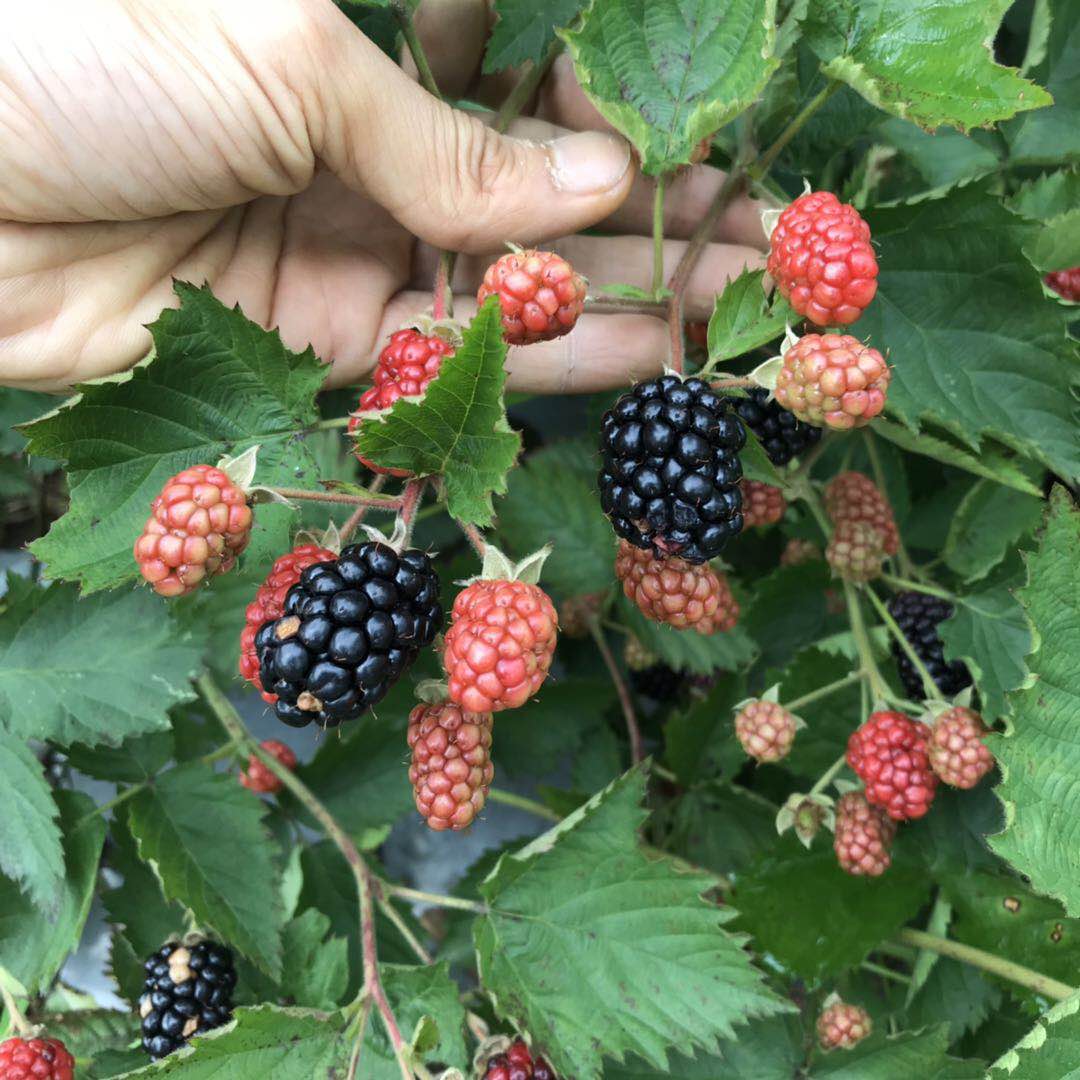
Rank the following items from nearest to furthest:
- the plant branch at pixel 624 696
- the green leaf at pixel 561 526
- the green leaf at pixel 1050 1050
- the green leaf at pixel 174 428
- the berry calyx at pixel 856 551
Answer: the green leaf at pixel 1050 1050, the green leaf at pixel 174 428, the berry calyx at pixel 856 551, the green leaf at pixel 561 526, the plant branch at pixel 624 696

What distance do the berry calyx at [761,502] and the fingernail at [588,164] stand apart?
18.7 inches

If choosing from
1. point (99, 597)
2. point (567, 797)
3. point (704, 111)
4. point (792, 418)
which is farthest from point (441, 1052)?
point (704, 111)

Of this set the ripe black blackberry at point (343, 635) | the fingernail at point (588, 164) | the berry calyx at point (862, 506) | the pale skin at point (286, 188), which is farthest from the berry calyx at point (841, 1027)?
the fingernail at point (588, 164)

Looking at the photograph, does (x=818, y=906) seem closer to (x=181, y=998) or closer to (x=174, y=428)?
(x=181, y=998)

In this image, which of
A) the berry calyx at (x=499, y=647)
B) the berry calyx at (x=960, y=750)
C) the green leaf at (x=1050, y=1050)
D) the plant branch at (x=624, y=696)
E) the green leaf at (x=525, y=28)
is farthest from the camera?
the plant branch at (x=624, y=696)

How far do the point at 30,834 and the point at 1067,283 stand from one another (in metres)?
1.83

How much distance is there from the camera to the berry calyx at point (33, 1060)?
1293mm

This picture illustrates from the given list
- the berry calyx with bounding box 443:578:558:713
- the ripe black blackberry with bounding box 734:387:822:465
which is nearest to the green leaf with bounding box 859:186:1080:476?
the ripe black blackberry with bounding box 734:387:822:465

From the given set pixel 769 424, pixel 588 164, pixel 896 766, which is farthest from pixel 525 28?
pixel 896 766

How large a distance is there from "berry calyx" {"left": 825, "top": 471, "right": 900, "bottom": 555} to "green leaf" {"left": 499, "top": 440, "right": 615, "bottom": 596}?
39cm

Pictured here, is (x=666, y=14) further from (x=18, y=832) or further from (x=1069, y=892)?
(x=18, y=832)

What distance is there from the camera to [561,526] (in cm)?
180

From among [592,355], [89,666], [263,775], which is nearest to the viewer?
[89,666]

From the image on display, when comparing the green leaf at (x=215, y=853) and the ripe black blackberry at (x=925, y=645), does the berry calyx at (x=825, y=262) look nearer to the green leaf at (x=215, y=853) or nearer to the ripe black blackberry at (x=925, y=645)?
the ripe black blackberry at (x=925, y=645)
